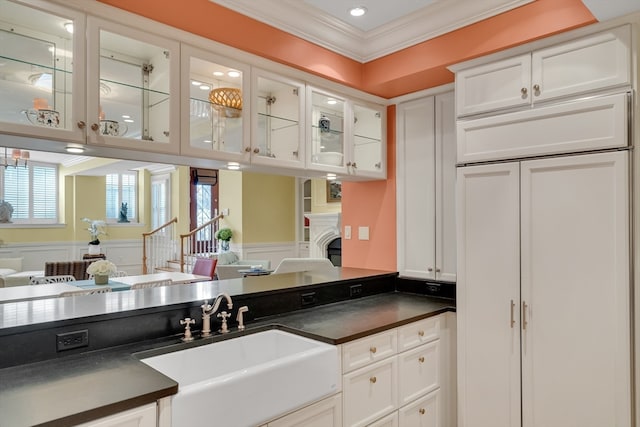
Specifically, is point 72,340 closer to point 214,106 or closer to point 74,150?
→ point 74,150

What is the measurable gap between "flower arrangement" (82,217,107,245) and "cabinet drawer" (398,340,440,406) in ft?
23.6

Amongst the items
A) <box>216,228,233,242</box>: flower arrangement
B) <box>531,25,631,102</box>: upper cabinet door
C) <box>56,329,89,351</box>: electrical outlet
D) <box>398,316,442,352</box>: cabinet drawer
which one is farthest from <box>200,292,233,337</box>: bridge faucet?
<box>216,228,233,242</box>: flower arrangement

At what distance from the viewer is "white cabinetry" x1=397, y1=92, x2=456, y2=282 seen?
287 centimetres

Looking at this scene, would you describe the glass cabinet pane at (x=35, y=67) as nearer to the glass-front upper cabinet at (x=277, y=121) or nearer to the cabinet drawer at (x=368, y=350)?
the glass-front upper cabinet at (x=277, y=121)

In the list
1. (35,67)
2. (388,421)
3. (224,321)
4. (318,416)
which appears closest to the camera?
(35,67)

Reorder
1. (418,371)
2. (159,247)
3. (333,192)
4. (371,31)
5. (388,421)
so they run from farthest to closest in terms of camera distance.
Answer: (159,247), (333,192), (371,31), (418,371), (388,421)

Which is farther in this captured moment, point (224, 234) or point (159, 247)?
point (159, 247)

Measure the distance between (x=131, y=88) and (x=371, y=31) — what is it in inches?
65.3

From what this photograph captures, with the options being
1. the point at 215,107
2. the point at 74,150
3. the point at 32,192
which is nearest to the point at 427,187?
the point at 215,107

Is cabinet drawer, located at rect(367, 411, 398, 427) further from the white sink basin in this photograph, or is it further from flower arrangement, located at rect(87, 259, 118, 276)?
flower arrangement, located at rect(87, 259, 118, 276)

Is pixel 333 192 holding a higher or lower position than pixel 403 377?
higher

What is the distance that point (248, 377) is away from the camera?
→ 1.46 meters

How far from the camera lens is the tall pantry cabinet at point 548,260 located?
6.31 feet

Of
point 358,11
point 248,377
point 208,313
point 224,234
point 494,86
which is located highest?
point 358,11
